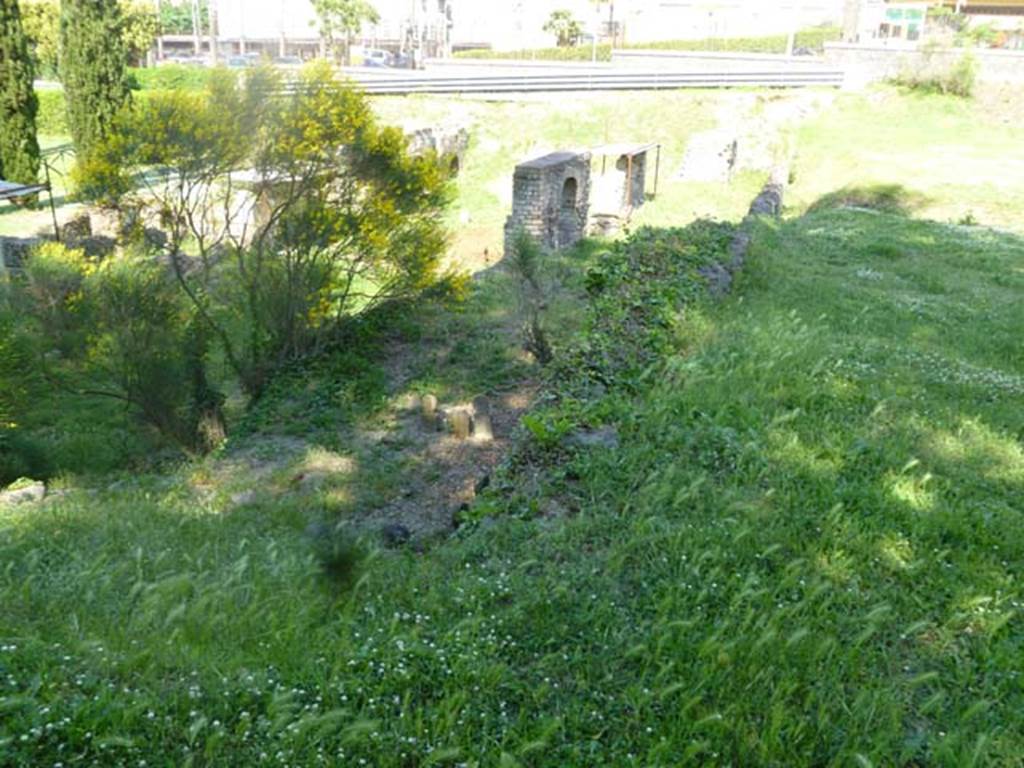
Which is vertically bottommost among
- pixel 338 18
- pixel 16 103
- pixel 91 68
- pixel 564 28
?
pixel 16 103

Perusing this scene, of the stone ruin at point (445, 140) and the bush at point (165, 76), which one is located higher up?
the bush at point (165, 76)

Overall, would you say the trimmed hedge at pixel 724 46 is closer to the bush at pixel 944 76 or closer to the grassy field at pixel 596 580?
the bush at pixel 944 76

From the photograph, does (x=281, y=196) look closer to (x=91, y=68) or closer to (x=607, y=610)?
(x=607, y=610)

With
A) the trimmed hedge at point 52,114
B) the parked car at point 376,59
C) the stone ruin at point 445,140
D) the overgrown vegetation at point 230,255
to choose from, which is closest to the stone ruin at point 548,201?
A: the overgrown vegetation at point 230,255

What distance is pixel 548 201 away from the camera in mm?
15094

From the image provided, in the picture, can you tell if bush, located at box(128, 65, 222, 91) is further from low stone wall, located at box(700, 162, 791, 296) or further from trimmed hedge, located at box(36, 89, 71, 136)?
low stone wall, located at box(700, 162, 791, 296)

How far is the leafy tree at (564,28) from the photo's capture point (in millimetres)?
49844

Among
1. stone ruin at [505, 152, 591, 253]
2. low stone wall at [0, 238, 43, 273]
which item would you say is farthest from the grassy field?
low stone wall at [0, 238, 43, 273]

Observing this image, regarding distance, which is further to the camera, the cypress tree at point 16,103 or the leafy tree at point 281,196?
the cypress tree at point 16,103

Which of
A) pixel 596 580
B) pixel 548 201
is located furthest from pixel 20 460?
pixel 548 201

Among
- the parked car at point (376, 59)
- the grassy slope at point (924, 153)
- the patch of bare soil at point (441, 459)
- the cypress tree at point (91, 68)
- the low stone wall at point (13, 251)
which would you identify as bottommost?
the patch of bare soil at point (441, 459)

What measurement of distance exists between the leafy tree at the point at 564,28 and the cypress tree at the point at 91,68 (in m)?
33.6

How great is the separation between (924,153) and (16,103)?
21.9 m

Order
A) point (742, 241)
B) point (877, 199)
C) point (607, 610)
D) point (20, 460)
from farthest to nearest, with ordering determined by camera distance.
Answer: point (877, 199) < point (742, 241) < point (20, 460) < point (607, 610)
